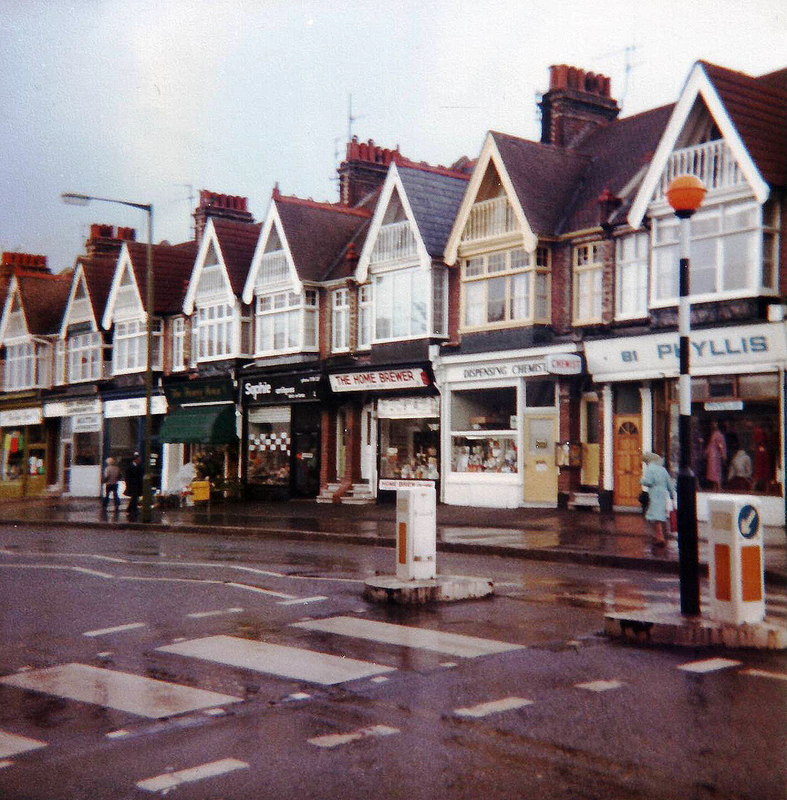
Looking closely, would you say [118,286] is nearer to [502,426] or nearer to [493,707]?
[502,426]

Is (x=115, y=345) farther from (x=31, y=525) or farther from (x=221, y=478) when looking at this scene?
(x=31, y=525)

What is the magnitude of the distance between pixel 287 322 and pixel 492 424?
8.96m

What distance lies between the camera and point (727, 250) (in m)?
21.6

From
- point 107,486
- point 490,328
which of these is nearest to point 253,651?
point 490,328

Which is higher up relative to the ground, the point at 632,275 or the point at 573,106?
the point at 573,106

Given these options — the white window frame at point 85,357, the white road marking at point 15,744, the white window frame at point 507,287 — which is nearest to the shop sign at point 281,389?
the white window frame at point 507,287

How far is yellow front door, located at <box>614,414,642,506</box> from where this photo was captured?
79.4 ft

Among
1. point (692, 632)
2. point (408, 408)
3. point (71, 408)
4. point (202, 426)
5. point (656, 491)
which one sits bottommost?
point (692, 632)

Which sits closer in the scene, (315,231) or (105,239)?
(315,231)

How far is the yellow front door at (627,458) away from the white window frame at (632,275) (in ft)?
8.01

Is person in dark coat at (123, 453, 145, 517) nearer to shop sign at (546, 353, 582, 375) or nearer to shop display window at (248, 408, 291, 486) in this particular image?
shop display window at (248, 408, 291, 486)

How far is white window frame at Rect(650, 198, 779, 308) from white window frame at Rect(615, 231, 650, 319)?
979 mm

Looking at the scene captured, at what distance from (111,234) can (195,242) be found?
23.9 ft

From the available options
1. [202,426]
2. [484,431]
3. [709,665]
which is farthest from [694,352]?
[202,426]
